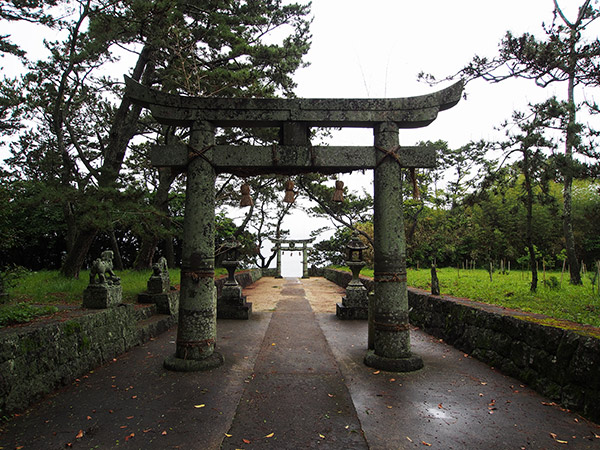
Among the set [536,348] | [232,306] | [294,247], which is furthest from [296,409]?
[294,247]

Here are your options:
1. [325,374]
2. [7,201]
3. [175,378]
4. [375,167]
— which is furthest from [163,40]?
[325,374]

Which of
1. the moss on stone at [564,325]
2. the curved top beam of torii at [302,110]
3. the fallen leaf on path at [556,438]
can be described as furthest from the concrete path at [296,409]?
the curved top beam of torii at [302,110]

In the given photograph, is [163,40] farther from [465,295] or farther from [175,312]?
[465,295]

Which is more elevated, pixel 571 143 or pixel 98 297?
pixel 571 143

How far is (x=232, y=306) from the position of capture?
906cm

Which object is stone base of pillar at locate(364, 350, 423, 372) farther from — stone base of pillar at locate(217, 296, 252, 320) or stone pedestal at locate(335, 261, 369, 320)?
stone base of pillar at locate(217, 296, 252, 320)

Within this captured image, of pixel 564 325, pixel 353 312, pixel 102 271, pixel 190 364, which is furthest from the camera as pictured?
pixel 353 312

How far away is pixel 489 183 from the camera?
8.02m

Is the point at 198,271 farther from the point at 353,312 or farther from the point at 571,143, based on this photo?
the point at 571,143

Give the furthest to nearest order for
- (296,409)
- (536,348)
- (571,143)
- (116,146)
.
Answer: (116,146) → (571,143) → (536,348) → (296,409)

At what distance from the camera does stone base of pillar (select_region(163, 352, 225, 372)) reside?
15.3 ft

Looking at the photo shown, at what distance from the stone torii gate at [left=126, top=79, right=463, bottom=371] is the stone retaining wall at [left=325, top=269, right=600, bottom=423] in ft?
3.98

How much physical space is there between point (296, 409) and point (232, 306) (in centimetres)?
583

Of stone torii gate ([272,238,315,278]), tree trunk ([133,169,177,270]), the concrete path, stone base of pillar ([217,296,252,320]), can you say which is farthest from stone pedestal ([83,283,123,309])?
stone torii gate ([272,238,315,278])
